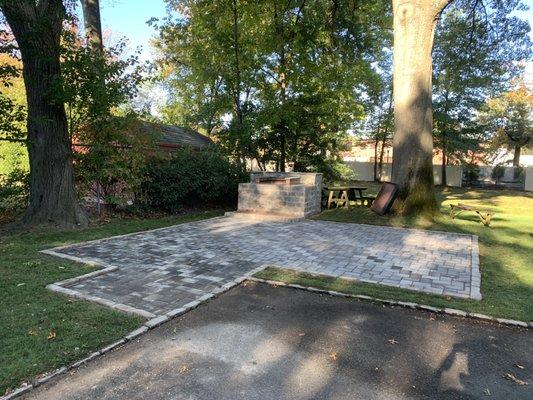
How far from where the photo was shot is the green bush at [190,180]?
10.4 metres

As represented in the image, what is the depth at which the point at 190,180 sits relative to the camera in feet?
36.0

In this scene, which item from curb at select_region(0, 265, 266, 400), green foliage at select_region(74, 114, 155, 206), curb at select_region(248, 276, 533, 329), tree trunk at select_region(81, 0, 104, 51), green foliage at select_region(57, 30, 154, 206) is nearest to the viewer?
curb at select_region(0, 265, 266, 400)

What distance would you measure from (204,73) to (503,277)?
1293 centimetres

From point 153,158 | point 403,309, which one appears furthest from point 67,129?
point 403,309

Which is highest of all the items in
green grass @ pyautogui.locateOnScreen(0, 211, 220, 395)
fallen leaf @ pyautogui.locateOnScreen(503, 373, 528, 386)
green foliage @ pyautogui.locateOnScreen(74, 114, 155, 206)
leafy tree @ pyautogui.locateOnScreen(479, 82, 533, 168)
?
leafy tree @ pyautogui.locateOnScreen(479, 82, 533, 168)

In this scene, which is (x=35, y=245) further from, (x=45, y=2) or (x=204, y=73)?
(x=204, y=73)

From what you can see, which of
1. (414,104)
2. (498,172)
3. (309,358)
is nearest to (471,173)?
(498,172)

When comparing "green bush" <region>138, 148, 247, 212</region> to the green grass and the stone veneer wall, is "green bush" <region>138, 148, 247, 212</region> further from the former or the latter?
the green grass

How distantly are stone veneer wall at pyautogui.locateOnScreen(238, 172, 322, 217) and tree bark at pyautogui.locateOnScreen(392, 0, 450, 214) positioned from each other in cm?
245

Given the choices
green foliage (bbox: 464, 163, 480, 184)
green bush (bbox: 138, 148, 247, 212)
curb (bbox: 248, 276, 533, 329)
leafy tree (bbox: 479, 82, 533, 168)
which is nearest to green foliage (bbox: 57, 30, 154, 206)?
green bush (bbox: 138, 148, 247, 212)

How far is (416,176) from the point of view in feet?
32.0

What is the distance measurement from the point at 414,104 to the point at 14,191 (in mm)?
10018

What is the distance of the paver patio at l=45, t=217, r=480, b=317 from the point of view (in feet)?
14.9

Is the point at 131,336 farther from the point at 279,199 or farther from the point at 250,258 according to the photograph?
the point at 279,199
